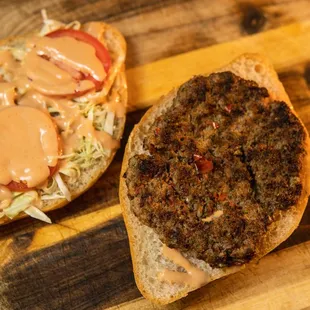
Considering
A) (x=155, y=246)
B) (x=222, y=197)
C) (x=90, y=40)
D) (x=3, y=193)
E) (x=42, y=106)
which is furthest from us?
(x=90, y=40)

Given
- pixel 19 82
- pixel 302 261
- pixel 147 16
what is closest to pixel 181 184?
pixel 302 261

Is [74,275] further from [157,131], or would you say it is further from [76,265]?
[157,131]

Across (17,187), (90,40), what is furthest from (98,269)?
(90,40)

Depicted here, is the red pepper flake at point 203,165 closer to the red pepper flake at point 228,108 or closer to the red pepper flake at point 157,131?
the red pepper flake at point 157,131

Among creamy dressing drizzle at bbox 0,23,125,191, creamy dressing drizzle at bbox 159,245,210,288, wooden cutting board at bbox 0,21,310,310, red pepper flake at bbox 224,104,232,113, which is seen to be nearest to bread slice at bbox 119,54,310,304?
creamy dressing drizzle at bbox 159,245,210,288

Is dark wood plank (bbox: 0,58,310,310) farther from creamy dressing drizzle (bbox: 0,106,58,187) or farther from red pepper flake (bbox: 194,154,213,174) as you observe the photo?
red pepper flake (bbox: 194,154,213,174)

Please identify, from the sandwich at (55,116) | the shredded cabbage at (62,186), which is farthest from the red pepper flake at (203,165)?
the shredded cabbage at (62,186)
